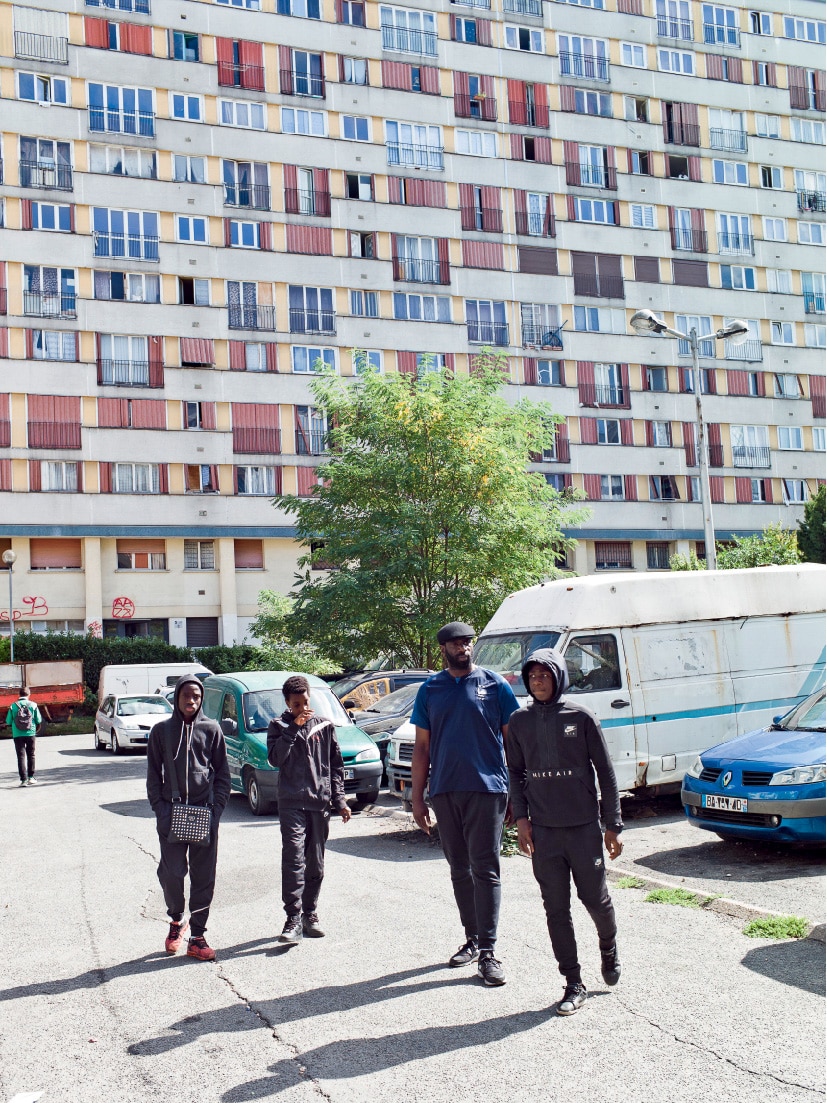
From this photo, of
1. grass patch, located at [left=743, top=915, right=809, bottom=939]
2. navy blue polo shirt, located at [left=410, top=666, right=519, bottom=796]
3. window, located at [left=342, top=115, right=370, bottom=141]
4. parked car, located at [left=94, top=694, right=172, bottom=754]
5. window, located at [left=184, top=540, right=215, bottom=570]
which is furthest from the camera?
window, located at [left=342, top=115, right=370, bottom=141]

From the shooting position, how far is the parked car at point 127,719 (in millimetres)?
26922

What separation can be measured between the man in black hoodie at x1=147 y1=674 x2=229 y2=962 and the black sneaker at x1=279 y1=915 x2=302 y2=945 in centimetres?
51

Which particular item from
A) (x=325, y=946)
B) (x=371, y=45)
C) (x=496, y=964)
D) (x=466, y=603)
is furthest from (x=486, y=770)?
(x=371, y=45)

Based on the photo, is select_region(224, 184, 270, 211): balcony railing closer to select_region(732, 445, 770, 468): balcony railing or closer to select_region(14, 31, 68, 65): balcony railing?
select_region(14, 31, 68, 65): balcony railing

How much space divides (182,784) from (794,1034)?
3783 millimetres

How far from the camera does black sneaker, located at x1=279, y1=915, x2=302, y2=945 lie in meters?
7.16

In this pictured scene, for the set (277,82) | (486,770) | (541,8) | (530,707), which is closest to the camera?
(530,707)

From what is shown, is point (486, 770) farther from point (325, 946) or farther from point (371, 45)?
point (371, 45)

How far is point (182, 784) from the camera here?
23.2 feet

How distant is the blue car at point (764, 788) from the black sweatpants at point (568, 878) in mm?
4321

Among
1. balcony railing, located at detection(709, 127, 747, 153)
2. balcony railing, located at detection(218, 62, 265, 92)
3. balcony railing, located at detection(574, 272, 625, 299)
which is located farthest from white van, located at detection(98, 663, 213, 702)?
balcony railing, located at detection(709, 127, 747, 153)

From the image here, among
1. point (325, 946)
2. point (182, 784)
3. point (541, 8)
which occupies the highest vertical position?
point (541, 8)

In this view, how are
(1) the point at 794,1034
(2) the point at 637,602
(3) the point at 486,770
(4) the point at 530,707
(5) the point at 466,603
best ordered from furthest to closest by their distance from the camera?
(5) the point at 466,603, (2) the point at 637,602, (3) the point at 486,770, (4) the point at 530,707, (1) the point at 794,1034

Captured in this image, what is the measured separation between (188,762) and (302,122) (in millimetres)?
45278
